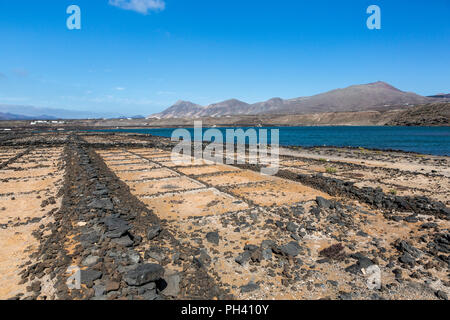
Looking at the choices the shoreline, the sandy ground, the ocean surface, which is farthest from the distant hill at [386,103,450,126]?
the sandy ground

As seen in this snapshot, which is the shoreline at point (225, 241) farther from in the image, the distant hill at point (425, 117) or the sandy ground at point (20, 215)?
the distant hill at point (425, 117)

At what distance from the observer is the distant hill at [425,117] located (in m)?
91.0

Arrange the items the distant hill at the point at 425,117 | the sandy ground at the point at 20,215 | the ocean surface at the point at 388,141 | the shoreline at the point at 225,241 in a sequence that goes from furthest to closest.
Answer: the distant hill at the point at 425,117, the ocean surface at the point at 388,141, the sandy ground at the point at 20,215, the shoreline at the point at 225,241

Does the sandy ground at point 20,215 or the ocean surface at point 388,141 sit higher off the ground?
the ocean surface at point 388,141

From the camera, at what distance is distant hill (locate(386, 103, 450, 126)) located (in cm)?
9100

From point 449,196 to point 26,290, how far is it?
15.0 m

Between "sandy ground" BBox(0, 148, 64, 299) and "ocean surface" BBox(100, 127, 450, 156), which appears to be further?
"ocean surface" BBox(100, 127, 450, 156)

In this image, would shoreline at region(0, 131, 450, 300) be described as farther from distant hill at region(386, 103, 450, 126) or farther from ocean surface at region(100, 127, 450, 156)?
distant hill at region(386, 103, 450, 126)

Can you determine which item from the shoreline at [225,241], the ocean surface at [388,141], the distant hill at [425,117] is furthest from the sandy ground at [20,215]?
the distant hill at [425,117]

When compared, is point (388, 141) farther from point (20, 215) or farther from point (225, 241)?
point (20, 215)

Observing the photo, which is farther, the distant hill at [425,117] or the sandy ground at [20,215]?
the distant hill at [425,117]

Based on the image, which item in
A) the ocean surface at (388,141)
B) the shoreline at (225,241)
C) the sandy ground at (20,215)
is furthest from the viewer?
the ocean surface at (388,141)
